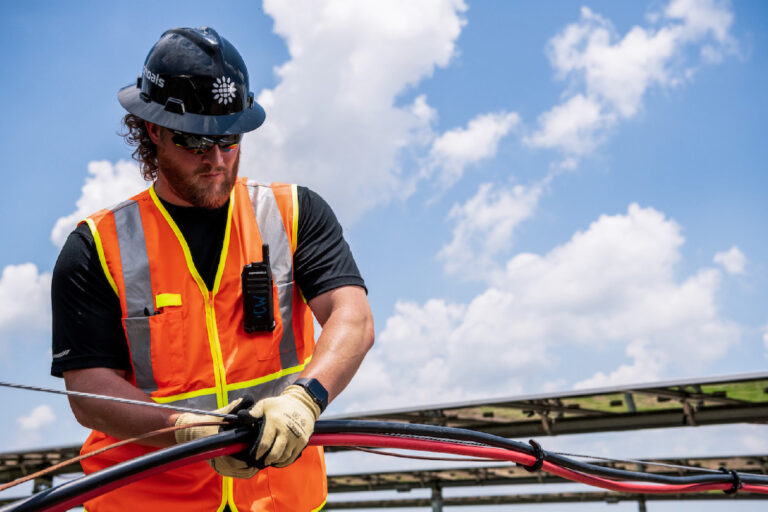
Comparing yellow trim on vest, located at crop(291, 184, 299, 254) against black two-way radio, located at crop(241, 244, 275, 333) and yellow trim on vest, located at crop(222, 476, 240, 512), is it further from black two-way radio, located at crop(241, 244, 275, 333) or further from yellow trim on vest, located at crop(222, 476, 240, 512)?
yellow trim on vest, located at crop(222, 476, 240, 512)

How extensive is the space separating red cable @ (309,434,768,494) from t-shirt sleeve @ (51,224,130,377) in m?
0.91

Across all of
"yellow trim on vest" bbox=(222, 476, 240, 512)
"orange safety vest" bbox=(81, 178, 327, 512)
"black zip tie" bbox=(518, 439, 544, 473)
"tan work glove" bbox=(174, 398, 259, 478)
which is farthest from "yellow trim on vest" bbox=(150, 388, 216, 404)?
"black zip tie" bbox=(518, 439, 544, 473)

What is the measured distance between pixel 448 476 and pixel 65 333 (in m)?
10.1

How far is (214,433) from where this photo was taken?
250cm

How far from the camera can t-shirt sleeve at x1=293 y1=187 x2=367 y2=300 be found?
2996 millimetres

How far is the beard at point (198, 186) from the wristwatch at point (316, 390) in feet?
2.91

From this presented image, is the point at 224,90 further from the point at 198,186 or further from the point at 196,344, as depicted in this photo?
the point at 196,344

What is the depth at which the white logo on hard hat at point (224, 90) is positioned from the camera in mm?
3029

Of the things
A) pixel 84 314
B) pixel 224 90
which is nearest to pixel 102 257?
pixel 84 314

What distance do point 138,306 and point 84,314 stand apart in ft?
0.67

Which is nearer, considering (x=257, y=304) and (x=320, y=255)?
(x=257, y=304)

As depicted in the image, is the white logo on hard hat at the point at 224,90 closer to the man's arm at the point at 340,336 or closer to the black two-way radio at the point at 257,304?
the black two-way radio at the point at 257,304

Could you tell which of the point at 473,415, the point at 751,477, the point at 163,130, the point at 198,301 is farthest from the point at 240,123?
the point at 473,415

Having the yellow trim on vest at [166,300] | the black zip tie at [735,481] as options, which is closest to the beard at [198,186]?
the yellow trim on vest at [166,300]
